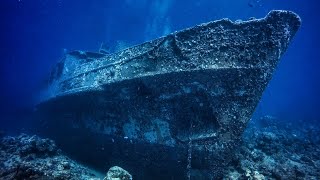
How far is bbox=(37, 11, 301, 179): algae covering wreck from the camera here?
4855 mm

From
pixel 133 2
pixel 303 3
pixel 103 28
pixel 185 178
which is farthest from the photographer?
pixel 103 28

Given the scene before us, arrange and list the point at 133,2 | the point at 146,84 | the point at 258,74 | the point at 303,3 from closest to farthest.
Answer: the point at 258,74, the point at 146,84, the point at 303,3, the point at 133,2

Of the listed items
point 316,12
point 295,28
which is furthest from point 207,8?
point 295,28

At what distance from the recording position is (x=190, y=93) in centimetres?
516

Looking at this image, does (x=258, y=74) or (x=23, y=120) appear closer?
(x=258, y=74)

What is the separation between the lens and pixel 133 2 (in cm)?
3956

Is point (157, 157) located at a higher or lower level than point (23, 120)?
lower

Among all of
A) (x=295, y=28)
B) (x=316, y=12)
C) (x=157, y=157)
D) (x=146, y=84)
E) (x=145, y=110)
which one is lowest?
(x=157, y=157)

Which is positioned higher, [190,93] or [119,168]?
[190,93]

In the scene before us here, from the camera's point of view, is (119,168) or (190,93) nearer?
(119,168)

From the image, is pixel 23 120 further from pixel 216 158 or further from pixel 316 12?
pixel 316 12

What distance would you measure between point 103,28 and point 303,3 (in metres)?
34.8

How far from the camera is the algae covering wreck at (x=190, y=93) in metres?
4.86

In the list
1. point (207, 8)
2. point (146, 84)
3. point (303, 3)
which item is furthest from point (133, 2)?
point (146, 84)
